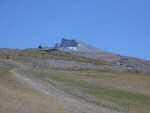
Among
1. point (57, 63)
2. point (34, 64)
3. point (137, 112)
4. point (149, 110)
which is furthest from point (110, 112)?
point (57, 63)

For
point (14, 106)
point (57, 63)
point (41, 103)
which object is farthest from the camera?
point (57, 63)

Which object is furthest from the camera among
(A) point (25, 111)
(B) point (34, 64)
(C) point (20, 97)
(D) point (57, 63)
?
(D) point (57, 63)

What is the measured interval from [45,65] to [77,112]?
3201 inches

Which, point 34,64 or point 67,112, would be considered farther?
point 34,64

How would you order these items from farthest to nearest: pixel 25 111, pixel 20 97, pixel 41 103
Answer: pixel 20 97 → pixel 41 103 → pixel 25 111

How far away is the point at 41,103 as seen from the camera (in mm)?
29891

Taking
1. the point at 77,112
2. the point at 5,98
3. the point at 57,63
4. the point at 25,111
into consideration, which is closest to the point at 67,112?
the point at 77,112

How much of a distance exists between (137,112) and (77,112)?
7.74 metres

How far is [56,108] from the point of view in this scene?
27.9 metres

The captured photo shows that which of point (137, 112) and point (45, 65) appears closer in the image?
point (137, 112)

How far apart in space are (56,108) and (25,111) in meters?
3.45

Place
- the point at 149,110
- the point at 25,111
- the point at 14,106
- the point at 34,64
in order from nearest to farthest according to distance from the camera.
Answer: the point at 25,111, the point at 14,106, the point at 149,110, the point at 34,64

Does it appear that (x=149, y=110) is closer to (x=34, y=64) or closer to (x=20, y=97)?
(x=20, y=97)

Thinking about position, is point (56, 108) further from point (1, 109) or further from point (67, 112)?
point (1, 109)
